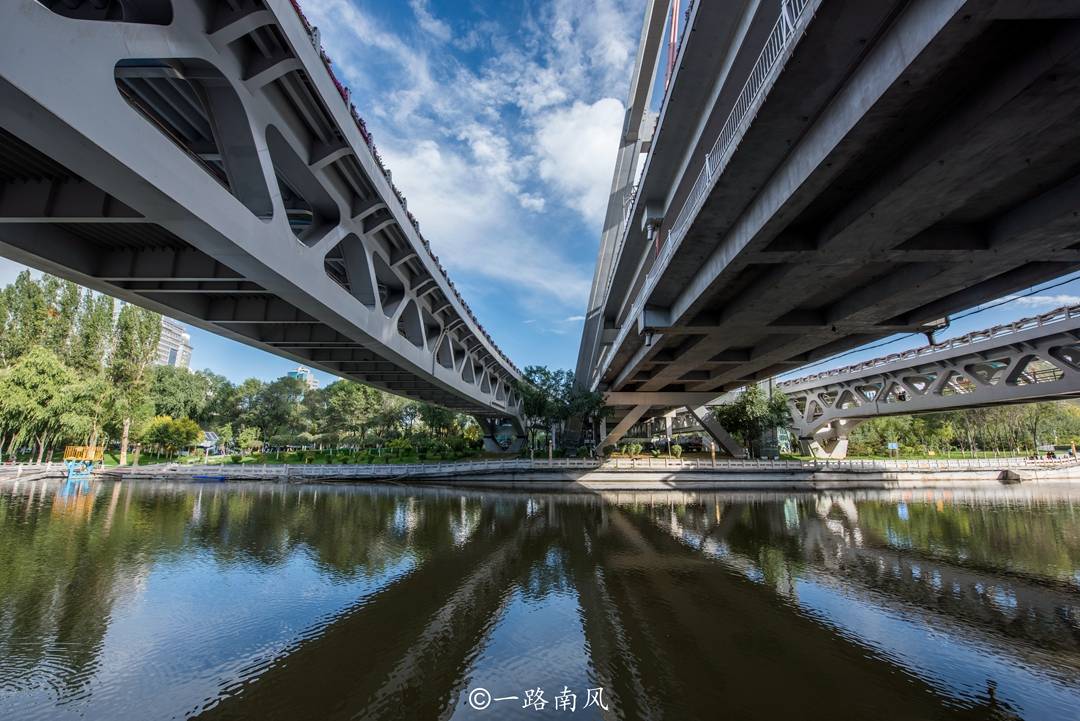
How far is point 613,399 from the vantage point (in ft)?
108

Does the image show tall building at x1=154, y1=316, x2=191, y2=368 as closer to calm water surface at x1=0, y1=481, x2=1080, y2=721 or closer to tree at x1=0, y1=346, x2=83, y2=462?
tree at x1=0, y1=346, x2=83, y2=462

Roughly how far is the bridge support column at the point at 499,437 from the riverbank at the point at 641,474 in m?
17.7

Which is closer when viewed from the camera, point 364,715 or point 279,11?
point 364,715

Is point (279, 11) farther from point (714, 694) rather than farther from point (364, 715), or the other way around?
point (714, 694)

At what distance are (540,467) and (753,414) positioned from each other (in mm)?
20698

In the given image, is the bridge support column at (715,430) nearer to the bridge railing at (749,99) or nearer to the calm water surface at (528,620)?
the calm water surface at (528,620)

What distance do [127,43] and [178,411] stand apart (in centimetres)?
7059

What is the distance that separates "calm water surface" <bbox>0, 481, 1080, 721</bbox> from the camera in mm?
6219

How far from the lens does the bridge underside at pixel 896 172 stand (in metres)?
4.80

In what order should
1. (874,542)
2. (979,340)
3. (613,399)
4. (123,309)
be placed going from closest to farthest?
(874,542) < (979,340) < (613,399) < (123,309)

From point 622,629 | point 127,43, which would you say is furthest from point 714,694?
point 127,43

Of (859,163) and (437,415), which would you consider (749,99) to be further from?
(437,415)

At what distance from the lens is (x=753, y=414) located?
4200 cm

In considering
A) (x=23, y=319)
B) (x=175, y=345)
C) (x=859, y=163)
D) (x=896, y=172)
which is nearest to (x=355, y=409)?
(x=23, y=319)
